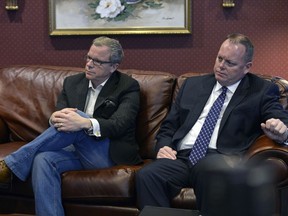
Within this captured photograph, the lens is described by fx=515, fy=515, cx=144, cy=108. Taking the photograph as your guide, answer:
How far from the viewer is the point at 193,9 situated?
3633 millimetres

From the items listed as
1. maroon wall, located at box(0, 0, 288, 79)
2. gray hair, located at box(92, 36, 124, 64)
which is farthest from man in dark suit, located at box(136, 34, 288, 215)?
maroon wall, located at box(0, 0, 288, 79)

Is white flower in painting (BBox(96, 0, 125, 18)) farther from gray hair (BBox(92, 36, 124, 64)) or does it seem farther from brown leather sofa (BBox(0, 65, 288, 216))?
gray hair (BBox(92, 36, 124, 64))

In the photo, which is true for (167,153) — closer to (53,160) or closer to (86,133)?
(86,133)

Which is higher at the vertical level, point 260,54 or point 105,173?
point 260,54

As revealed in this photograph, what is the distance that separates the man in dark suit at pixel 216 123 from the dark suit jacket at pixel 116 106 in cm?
18

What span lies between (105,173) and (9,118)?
3.21 ft

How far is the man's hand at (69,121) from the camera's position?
2.72 meters

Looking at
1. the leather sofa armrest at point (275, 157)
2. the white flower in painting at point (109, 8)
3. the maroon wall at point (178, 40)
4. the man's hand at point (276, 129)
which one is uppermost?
the white flower in painting at point (109, 8)

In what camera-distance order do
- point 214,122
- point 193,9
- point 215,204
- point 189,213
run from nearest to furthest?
point 215,204, point 189,213, point 214,122, point 193,9

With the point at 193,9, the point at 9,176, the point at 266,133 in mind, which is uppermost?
the point at 193,9

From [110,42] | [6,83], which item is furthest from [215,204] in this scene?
[6,83]

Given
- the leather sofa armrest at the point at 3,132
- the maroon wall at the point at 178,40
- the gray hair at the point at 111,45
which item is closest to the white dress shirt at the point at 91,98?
the gray hair at the point at 111,45

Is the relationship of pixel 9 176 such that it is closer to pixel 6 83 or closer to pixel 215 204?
pixel 6 83
